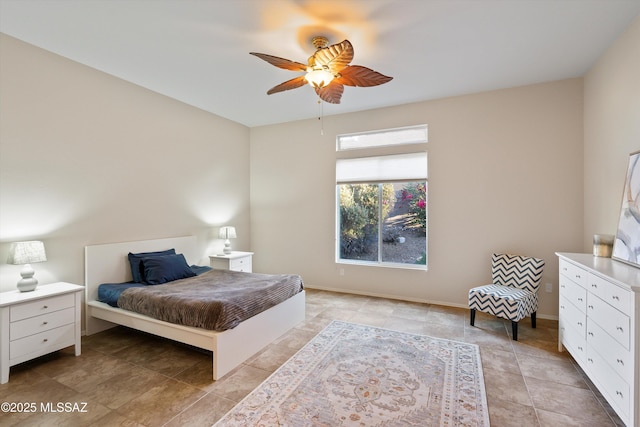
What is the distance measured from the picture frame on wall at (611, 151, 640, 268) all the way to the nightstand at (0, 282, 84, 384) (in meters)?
4.90

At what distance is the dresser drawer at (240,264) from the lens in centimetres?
478

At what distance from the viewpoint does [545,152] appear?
3764mm

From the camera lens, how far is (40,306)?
261 centimetres

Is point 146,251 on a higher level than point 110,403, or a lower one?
higher

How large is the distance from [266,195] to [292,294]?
2.73 m

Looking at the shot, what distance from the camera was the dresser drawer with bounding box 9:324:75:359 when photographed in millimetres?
2461

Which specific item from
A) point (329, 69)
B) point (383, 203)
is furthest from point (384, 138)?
point (329, 69)

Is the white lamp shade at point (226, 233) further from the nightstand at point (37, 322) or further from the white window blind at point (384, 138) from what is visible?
the white window blind at point (384, 138)

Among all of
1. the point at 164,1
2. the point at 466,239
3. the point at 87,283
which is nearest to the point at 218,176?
the point at 87,283

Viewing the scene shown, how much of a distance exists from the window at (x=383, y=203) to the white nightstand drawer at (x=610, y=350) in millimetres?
2342

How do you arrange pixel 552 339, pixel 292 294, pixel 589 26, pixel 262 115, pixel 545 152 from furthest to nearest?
pixel 262 115 < pixel 545 152 < pixel 292 294 < pixel 552 339 < pixel 589 26

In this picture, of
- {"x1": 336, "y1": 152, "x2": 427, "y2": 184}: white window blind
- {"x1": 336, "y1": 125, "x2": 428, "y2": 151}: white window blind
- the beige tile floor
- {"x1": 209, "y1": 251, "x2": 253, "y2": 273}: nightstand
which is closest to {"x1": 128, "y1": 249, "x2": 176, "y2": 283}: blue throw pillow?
the beige tile floor

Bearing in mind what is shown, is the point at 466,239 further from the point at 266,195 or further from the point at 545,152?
the point at 266,195

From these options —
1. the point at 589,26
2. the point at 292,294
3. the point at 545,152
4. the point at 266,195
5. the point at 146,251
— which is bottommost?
the point at 292,294
